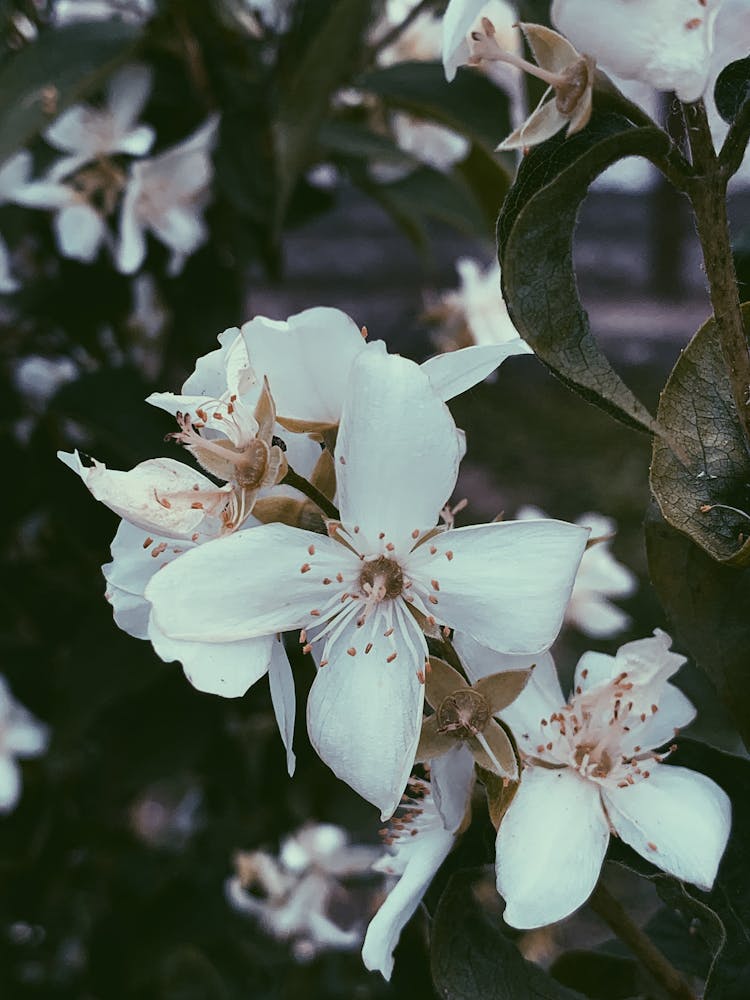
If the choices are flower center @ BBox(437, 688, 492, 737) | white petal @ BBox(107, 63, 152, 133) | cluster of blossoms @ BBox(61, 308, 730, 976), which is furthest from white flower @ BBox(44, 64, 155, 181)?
flower center @ BBox(437, 688, 492, 737)

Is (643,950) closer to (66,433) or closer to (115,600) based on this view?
(115,600)

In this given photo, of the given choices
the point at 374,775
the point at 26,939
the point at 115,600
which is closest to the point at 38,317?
the point at 26,939

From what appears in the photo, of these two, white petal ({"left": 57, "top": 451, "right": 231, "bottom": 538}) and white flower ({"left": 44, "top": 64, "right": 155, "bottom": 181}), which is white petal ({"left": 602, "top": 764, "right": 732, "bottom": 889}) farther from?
white flower ({"left": 44, "top": 64, "right": 155, "bottom": 181})

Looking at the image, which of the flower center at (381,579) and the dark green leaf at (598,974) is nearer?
the flower center at (381,579)

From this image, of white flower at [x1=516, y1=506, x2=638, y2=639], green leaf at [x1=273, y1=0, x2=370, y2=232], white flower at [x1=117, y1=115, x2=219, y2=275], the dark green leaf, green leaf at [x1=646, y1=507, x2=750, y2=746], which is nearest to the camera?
green leaf at [x1=646, y1=507, x2=750, y2=746]

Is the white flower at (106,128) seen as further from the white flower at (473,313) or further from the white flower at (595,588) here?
the white flower at (595,588)

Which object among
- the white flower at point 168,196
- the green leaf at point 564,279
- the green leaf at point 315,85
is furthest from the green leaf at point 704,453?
the white flower at point 168,196

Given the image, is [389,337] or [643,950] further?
[389,337]
